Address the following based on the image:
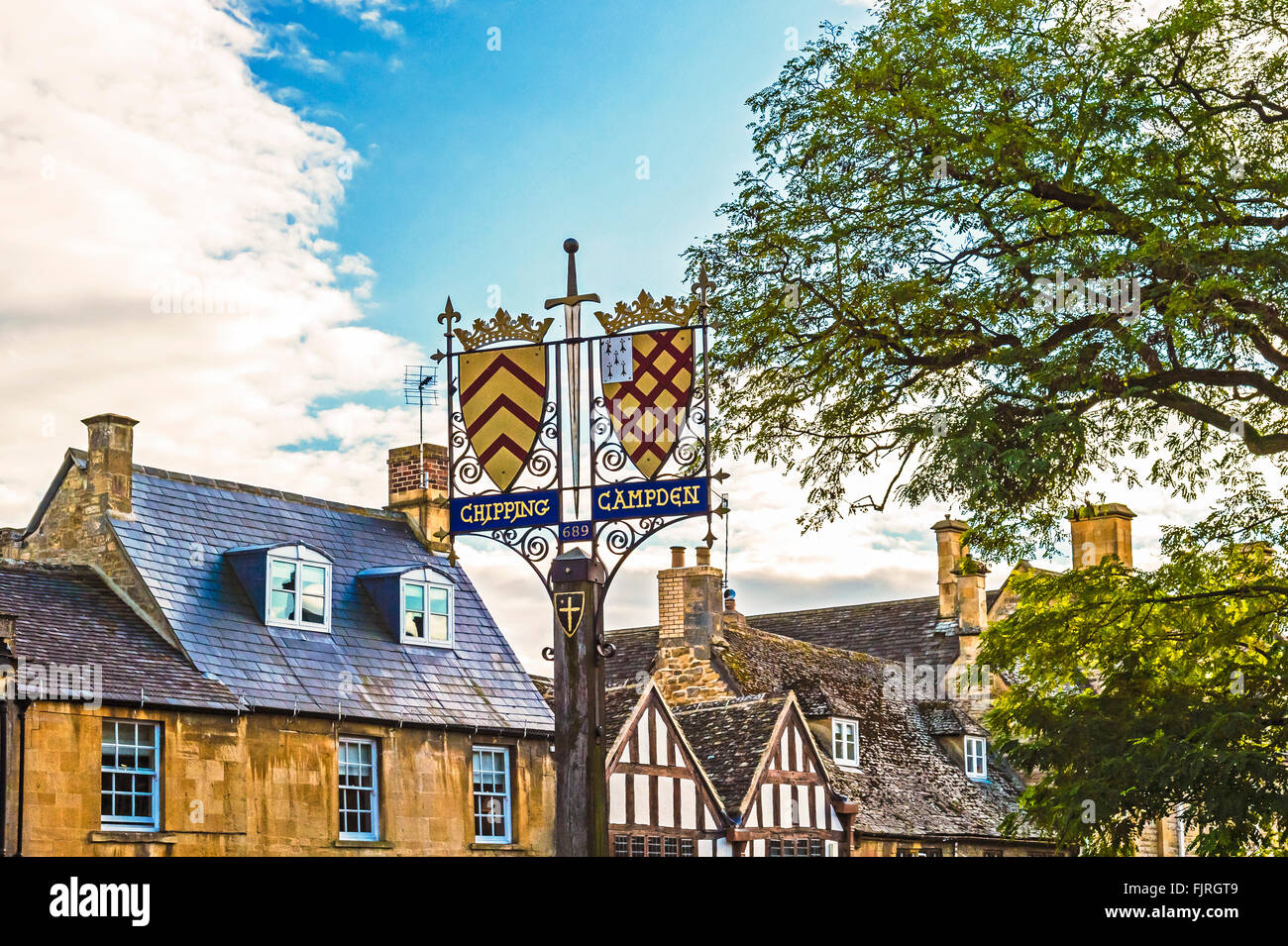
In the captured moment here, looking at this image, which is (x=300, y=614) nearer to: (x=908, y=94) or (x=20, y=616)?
(x=20, y=616)

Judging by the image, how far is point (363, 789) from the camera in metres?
25.2

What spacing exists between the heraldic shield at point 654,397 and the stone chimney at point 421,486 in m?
20.2

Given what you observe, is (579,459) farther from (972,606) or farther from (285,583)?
(972,606)

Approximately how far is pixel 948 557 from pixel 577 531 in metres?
34.7

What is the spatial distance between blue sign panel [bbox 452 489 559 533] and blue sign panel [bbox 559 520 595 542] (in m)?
0.11

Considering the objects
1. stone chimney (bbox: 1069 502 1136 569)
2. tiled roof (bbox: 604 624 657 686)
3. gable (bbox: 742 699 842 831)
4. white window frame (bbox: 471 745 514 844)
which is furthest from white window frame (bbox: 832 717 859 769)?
stone chimney (bbox: 1069 502 1136 569)

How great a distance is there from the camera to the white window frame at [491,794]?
26891 millimetres

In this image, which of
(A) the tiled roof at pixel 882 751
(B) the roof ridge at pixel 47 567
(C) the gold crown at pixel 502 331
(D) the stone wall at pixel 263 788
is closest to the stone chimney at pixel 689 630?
(A) the tiled roof at pixel 882 751

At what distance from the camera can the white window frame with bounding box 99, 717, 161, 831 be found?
849 inches

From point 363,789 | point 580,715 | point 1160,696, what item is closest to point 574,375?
point 580,715

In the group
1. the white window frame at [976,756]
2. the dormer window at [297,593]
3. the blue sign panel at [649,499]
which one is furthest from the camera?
the white window frame at [976,756]

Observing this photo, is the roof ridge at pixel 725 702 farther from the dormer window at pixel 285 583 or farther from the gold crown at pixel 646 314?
the gold crown at pixel 646 314

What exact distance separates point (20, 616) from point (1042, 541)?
14349mm
